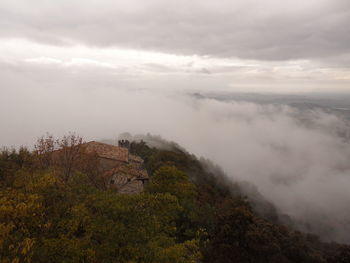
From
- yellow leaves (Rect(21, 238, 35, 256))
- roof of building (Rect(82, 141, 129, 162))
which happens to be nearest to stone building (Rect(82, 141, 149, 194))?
roof of building (Rect(82, 141, 129, 162))

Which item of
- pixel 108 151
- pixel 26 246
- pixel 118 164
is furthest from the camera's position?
pixel 108 151

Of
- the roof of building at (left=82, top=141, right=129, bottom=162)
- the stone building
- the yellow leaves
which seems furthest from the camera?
the roof of building at (left=82, top=141, right=129, bottom=162)

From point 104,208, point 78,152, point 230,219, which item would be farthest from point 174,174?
point 104,208

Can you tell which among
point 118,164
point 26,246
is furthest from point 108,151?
point 26,246

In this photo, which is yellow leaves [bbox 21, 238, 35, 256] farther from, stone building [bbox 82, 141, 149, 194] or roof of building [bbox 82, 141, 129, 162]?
roof of building [bbox 82, 141, 129, 162]

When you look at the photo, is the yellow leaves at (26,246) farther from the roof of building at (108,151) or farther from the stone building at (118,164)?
the roof of building at (108,151)

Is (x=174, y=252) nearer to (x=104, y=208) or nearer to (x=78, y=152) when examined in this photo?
(x=104, y=208)

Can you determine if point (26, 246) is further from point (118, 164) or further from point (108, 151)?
point (108, 151)

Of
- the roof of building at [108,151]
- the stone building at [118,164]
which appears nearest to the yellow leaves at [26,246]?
the stone building at [118,164]

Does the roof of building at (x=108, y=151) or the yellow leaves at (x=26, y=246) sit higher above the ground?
the yellow leaves at (x=26, y=246)

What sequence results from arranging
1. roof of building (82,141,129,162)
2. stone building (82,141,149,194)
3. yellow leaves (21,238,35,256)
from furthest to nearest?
roof of building (82,141,129,162), stone building (82,141,149,194), yellow leaves (21,238,35,256)

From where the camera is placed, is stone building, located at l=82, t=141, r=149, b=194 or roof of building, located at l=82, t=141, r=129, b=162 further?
roof of building, located at l=82, t=141, r=129, b=162
